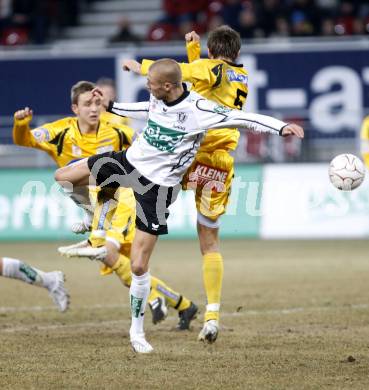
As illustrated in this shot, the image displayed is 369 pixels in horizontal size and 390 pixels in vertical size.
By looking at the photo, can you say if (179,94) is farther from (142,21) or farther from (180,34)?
(142,21)

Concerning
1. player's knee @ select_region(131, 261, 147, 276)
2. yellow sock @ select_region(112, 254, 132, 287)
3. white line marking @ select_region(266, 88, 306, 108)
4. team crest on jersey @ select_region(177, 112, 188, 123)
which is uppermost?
team crest on jersey @ select_region(177, 112, 188, 123)

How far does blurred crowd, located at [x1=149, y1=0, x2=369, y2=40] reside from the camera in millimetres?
19844

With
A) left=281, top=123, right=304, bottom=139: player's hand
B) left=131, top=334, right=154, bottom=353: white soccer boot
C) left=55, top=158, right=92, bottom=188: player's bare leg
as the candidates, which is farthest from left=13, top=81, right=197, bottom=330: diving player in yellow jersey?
left=281, top=123, right=304, bottom=139: player's hand

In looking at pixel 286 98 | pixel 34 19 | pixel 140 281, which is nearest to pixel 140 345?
pixel 140 281

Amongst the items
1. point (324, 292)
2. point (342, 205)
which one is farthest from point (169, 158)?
point (342, 205)

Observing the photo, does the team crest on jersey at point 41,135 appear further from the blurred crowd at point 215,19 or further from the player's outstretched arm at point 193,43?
the blurred crowd at point 215,19

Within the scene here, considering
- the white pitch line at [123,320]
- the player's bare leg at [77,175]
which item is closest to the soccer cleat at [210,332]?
the white pitch line at [123,320]

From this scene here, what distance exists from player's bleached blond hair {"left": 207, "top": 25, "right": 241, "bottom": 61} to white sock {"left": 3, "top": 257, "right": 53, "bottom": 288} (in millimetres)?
2624

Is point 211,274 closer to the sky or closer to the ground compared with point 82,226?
closer to the ground

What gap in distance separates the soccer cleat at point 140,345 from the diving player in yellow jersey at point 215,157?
0.65 metres

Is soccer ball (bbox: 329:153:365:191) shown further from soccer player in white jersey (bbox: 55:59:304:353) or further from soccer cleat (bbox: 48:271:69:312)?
soccer cleat (bbox: 48:271:69:312)

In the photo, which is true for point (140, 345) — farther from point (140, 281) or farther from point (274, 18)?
point (274, 18)

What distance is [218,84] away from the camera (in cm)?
761

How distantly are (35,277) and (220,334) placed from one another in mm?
1868
